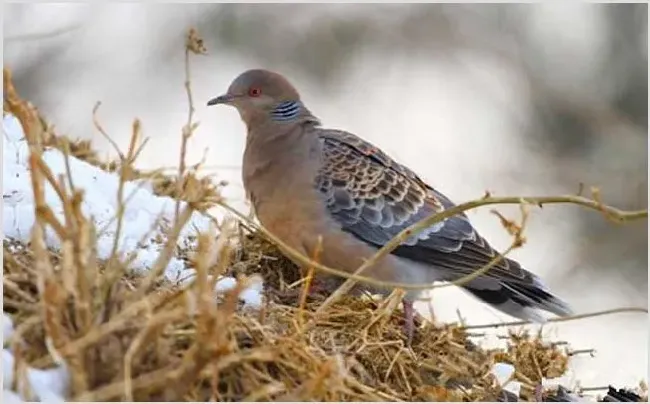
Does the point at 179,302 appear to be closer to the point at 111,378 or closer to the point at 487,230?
the point at 111,378

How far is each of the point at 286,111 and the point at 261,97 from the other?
0.11m

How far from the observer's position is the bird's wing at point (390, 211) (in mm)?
3086

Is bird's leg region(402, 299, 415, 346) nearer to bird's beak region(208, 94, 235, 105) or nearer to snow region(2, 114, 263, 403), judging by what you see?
snow region(2, 114, 263, 403)

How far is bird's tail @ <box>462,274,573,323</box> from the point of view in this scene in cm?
305

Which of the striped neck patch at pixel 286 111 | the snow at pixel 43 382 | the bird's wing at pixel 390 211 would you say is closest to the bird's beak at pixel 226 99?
the striped neck patch at pixel 286 111

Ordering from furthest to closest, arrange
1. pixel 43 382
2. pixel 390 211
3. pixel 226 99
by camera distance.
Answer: pixel 226 99
pixel 390 211
pixel 43 382

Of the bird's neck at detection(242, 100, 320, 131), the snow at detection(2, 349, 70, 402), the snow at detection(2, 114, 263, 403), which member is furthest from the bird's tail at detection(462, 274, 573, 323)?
the snow at detection(2, 349, 70, 402)

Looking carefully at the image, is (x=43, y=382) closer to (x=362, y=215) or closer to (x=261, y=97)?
(x=362, y=215)

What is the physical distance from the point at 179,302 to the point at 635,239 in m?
5.10

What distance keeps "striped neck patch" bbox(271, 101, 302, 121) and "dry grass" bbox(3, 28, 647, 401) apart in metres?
1.35

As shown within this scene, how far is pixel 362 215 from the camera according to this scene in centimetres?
314

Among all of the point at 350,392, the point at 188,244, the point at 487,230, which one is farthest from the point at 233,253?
the point at 487,230

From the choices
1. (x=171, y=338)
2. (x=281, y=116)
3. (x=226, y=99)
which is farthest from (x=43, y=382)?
(x=226, y=99)

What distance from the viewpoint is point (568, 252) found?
5.86 m
